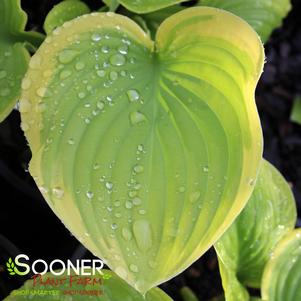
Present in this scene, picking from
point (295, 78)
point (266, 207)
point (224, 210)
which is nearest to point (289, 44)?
point (295, 78)

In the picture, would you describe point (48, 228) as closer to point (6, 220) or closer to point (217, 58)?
point (6, 220)

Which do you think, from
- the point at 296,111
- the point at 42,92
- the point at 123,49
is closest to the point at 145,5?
the point at 123,49

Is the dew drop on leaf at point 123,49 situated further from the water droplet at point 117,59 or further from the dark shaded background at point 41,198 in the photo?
the dark shaded background at point 41,198

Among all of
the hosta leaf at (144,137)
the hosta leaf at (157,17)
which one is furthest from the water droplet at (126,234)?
the hosta leaf at (157,17)

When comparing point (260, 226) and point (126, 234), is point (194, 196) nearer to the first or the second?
point (126, 234)

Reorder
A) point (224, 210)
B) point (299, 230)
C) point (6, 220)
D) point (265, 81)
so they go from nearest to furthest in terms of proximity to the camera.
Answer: point (224, 210) < point (299, 230) < point (6, 220) < point (265, 81)

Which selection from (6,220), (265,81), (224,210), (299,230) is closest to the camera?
(224,210)
